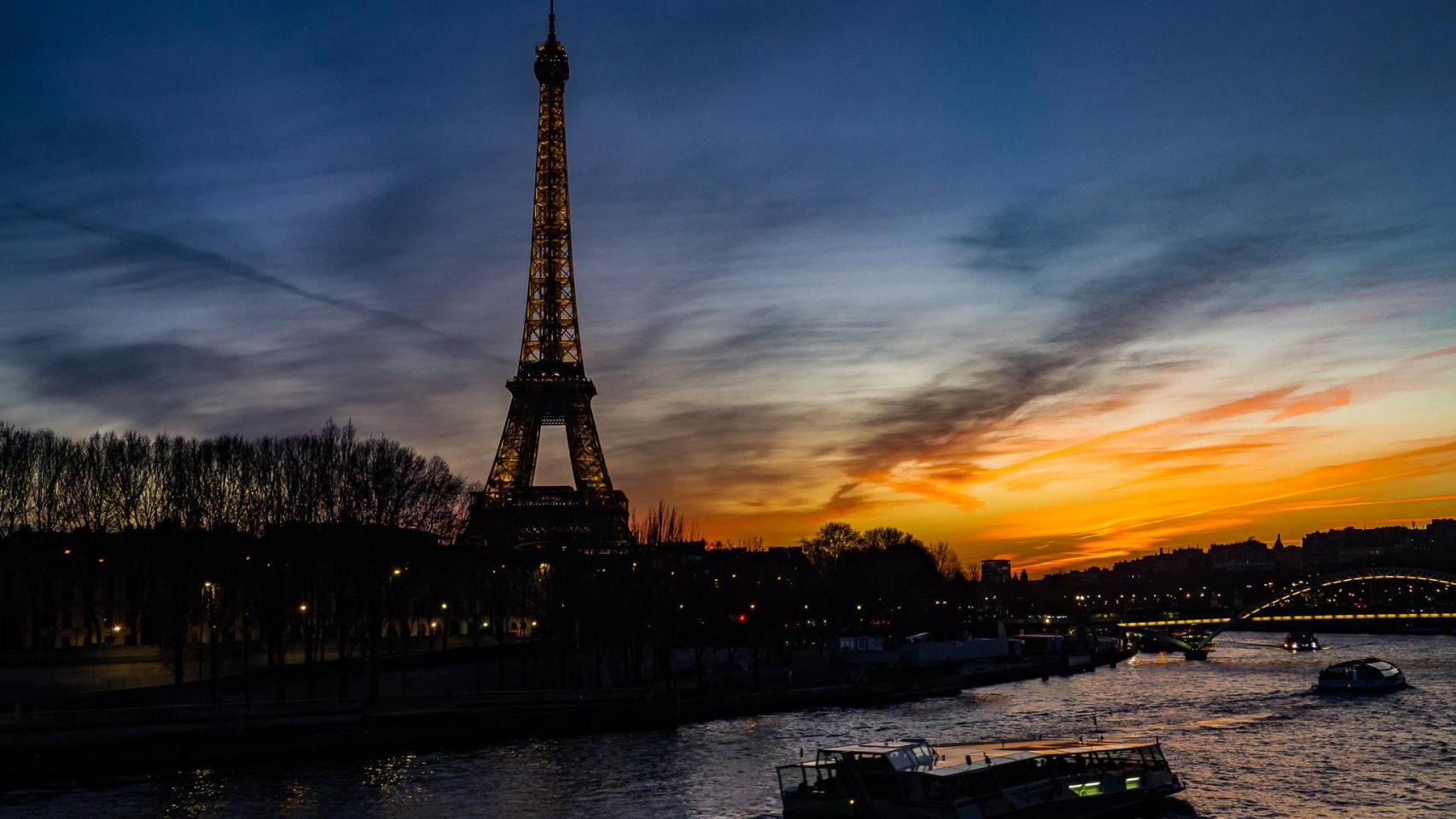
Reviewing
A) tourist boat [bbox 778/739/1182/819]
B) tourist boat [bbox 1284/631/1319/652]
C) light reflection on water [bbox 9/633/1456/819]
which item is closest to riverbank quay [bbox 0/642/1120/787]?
light reflection on water [bbox 9/633/1456/819]

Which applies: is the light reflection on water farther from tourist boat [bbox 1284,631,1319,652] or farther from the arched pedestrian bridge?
the arched pedestrian bridge

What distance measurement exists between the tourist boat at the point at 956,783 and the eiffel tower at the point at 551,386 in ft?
306

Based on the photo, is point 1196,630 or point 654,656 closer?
point 654,656

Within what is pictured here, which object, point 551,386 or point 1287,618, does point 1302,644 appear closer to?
point 1287,618

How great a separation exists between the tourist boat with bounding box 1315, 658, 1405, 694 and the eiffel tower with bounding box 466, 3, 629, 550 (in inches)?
2668

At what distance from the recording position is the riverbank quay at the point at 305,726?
1690 inches

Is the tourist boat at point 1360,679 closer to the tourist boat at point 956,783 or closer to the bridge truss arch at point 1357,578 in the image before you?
the tourist boat at point 956,783

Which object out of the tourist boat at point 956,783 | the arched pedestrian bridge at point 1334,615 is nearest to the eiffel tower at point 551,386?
the arched pedestrian bridge at point 1334,615

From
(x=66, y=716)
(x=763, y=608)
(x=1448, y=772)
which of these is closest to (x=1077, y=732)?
(x=1448, y=772)

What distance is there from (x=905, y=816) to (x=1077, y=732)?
30.3 meters

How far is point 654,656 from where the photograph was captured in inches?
3597

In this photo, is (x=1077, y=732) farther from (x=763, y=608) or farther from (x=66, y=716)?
(x=763, y=608)

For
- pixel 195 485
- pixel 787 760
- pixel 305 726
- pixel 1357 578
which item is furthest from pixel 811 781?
pixel 1357 578

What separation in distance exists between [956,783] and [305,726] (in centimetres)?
2738
